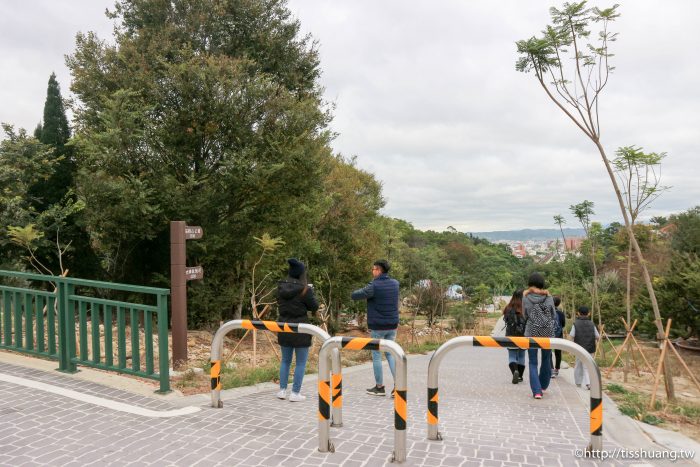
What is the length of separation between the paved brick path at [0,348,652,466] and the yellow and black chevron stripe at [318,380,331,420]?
0.28 m

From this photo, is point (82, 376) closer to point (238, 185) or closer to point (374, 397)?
point (374, 397)

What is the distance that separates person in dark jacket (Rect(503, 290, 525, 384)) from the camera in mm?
7418

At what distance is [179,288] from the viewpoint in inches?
308

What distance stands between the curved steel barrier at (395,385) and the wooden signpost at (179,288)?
167 inches

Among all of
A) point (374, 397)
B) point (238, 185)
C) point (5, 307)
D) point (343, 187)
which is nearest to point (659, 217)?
point (343, 187)

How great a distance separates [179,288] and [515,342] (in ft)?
18.5

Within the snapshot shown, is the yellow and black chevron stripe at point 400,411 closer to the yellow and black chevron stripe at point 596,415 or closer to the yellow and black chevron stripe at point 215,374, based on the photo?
the yellow and black chevron stripe at point 596,415

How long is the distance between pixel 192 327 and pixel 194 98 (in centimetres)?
620

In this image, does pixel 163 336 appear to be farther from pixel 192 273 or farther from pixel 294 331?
pixel 192 273

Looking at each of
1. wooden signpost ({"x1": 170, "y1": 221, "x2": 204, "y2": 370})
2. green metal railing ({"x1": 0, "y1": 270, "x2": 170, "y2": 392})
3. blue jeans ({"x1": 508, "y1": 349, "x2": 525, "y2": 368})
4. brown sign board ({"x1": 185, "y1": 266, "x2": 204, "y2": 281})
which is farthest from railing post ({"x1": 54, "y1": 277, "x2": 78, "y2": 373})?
blue jeans ({"x1": 508, "y1": 349, "x2": 525, "y2": 368})

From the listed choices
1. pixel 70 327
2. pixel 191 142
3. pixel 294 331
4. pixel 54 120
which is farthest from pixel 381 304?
pixel 54 120

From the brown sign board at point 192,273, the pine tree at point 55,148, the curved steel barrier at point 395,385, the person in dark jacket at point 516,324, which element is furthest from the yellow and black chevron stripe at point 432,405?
the pine tree at point 55,148

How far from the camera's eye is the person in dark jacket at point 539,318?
6398mm

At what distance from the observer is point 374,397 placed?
622 cm
